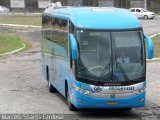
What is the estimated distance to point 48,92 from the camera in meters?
18.9

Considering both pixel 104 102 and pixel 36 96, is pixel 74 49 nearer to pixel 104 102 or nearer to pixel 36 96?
pixel 104 102

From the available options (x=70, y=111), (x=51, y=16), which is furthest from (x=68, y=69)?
(x=51, y=16)

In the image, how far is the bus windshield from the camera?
13727 mm

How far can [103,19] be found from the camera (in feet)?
46.6

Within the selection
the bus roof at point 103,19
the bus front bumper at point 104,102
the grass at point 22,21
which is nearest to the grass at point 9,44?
the grass at point 22,21

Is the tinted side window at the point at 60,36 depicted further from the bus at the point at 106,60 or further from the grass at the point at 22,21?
the grass at the point at 22,21

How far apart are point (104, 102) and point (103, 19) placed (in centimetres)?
235

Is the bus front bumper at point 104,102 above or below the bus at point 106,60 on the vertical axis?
below

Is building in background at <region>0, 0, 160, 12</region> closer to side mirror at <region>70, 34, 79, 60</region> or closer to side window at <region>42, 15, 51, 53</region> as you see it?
side window at <region>42, 15, 51, 53</region>

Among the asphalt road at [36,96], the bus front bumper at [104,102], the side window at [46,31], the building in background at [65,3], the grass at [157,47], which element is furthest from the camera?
the building in background at [65,3]

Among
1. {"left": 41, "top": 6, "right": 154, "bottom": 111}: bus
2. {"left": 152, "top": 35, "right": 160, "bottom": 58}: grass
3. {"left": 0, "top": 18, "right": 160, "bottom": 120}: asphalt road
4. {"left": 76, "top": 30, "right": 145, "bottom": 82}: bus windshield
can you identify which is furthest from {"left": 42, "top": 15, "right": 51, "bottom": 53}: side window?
{"left": 152, "top": 35, "right": 160, "bottom": 58}: grass

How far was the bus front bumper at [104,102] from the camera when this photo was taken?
1359 cm

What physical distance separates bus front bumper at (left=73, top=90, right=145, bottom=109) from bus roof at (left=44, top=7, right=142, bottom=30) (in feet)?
6.27

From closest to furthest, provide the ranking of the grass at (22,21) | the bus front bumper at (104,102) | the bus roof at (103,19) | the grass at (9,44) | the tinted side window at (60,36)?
the bus front bumper at (104,102), the bus roof at (103,19), the tinted side window at (60,36), the grass at (9,44), the grass at (22,21)
